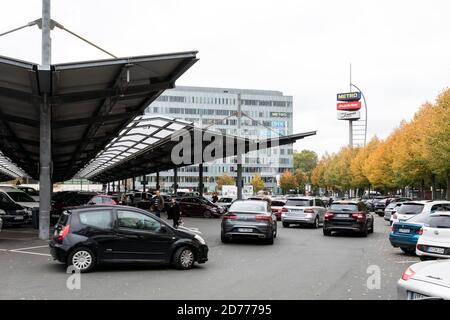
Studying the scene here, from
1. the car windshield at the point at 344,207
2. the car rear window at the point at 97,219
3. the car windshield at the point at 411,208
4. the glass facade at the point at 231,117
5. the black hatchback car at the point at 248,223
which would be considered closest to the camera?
the car rear window at the point at 97,219

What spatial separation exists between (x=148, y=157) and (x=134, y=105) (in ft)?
84.3

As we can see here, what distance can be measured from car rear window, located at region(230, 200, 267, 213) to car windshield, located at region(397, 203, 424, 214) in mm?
5915

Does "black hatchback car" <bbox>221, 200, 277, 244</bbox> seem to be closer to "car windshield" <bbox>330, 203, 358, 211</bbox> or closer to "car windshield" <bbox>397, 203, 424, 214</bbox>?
"car windshield" <bbox>330, 203, 358, 211</bbox>

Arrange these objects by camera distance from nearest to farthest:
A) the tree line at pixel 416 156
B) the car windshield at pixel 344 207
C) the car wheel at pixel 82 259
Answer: the car wheel at pixel 82 259 → the car windshield at pixel 344 207 → the tree line at pixel 416 156

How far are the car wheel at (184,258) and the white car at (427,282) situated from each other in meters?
6.00

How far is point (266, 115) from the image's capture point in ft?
495

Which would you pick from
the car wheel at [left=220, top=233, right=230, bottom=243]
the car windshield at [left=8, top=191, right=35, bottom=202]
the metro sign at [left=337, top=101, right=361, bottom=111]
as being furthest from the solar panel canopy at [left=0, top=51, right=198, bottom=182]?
the metro sign at [left=337, top=101, right=361, bottom=111]

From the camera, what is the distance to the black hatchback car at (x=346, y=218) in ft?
71.8

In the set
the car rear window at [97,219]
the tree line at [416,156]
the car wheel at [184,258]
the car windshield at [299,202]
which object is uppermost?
the tree line at [416,156]

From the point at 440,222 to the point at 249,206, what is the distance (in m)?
6.81

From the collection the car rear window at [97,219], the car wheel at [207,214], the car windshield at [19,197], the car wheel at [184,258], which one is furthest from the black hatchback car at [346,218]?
the car windshield at [19,197]

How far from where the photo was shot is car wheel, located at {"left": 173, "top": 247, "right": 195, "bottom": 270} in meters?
11.9

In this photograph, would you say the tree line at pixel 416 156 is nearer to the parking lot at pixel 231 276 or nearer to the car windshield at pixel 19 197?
the parking lot at pixel 231 276

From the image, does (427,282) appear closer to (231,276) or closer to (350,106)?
(231,276)
